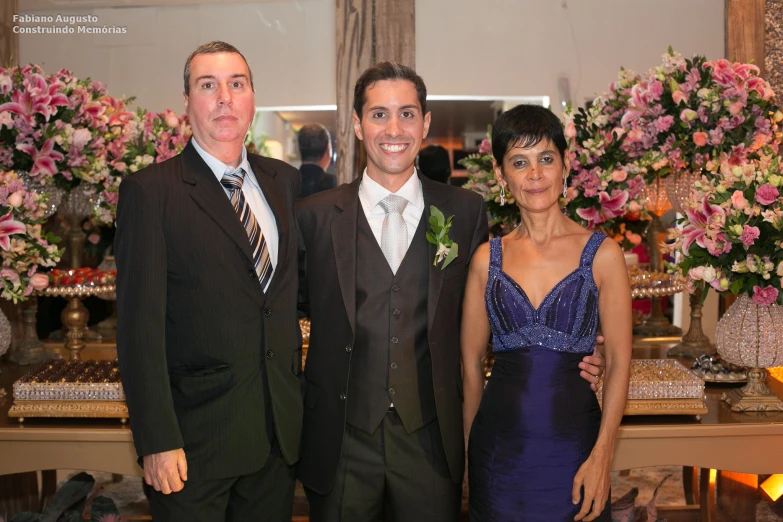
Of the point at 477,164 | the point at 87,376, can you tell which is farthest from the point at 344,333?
the point at 477,164

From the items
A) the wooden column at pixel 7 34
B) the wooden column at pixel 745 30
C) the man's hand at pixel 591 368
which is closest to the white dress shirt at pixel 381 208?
the man's hand at pixel 591 368

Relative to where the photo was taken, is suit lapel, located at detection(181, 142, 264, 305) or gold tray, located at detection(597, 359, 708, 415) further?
gold tray, located at detection(597, 359, 708, 415)

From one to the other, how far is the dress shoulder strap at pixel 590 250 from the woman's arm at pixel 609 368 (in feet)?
0.05

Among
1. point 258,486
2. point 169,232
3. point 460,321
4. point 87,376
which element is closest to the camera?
point 169,232

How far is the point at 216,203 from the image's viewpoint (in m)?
2.18

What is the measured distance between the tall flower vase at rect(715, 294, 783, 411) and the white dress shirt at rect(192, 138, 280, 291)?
1766 millimetres

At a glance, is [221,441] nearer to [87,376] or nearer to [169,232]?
[169,232]

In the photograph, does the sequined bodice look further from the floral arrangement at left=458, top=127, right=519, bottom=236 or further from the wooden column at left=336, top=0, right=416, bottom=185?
the wooden column at left=336, top=0, right=416, bottom=185

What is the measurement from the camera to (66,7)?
3.81 metres

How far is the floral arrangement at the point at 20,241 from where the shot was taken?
291 cm

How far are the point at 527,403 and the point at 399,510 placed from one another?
0.50 meters

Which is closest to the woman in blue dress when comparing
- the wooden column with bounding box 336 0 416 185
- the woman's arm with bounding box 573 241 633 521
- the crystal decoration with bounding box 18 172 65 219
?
the woman's arm with bounding box 573 241 633 521

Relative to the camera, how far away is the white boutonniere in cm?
228

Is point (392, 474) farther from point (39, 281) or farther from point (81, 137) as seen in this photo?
point (81, 137)
